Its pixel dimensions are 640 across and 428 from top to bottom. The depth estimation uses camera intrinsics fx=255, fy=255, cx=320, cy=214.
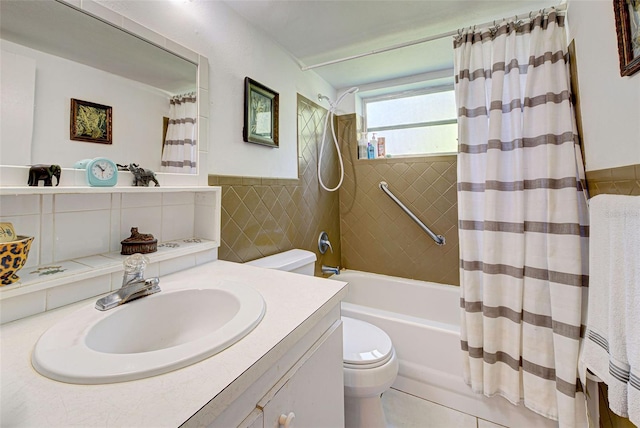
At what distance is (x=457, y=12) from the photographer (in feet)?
4.63

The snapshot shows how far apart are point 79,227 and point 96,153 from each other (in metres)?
0.24

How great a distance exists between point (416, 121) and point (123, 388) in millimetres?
2421

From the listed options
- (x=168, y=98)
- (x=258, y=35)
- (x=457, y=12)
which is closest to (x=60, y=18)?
(x=168, y=98)

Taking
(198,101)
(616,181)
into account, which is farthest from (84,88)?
(616,181)

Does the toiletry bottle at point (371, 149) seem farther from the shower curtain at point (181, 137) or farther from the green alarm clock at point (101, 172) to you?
the green alarm clock at point (101, 172)

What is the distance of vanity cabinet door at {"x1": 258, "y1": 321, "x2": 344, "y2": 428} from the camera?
21.4 inches

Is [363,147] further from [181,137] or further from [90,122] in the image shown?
[90,122]

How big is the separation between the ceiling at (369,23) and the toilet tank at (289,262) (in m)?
1.34

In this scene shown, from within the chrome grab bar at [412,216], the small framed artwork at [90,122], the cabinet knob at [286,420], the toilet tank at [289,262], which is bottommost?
the cabinet knob at [286,420]

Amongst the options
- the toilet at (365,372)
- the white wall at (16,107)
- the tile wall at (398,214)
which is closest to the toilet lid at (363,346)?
the toilet at (365,372)

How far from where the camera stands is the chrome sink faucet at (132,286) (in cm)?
68

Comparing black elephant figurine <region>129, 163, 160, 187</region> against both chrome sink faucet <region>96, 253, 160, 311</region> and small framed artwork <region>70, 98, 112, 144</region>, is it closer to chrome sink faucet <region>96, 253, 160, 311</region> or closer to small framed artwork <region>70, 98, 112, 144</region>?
small framed artwork <region>70, 98, 112, 144</region>

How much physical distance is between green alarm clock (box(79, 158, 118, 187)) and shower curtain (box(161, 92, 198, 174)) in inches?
7.5

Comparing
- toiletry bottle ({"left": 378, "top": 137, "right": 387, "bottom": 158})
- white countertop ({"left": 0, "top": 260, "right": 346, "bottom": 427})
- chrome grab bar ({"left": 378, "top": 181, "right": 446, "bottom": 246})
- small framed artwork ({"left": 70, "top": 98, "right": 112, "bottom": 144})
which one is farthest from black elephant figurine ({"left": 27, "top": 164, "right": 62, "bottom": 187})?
toiletry bottle ({"left": 378, "top": 137, "right": 387, "bottom": 158})
